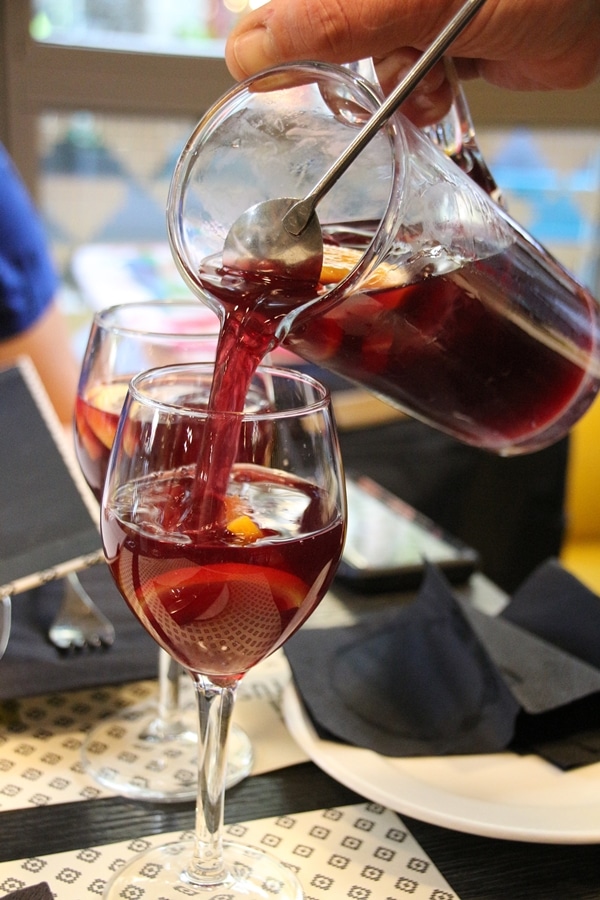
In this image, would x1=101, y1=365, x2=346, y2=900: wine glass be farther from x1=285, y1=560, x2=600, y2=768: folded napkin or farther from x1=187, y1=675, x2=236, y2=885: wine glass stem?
x1=285, y1=560, x2=600, y2=768: folded napkin

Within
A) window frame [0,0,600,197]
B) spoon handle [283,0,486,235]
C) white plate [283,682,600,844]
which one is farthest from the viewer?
window frame [0,0,600,197]

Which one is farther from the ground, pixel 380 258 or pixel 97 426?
pixel 380 258

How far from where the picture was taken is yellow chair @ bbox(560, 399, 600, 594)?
81.4 inches

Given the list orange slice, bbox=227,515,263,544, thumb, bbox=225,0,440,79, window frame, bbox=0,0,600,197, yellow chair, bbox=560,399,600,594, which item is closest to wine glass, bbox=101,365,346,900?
orange slice, bbox=227,515,263,544

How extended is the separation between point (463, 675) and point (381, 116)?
0.45 m

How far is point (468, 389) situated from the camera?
0.74m

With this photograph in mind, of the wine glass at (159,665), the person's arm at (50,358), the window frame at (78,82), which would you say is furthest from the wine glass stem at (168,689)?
the window frame at (78,82)

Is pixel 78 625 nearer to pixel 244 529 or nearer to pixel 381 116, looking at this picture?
pixel 244 529

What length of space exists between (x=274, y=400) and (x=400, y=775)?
10.6 inches

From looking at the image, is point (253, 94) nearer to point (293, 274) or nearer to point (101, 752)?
point (293, 274)

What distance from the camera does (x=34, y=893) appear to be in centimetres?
57

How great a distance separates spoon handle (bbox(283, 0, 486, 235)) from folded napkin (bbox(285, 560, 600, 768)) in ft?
1.23

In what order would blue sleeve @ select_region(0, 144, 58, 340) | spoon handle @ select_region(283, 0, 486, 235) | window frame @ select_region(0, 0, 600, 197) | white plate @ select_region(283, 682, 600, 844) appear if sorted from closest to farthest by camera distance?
spoon handle @ select_region(283, 0, 486, 235) < white plate @ select_region(283, 682, 600, 844) < blue sleeve @ select_region(0, 144, 58, 340) < window frame @ select_region(0, 0, 600, 197)

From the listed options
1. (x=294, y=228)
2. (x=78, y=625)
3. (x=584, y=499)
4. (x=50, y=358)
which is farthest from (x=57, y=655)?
(x=584, y=499)
